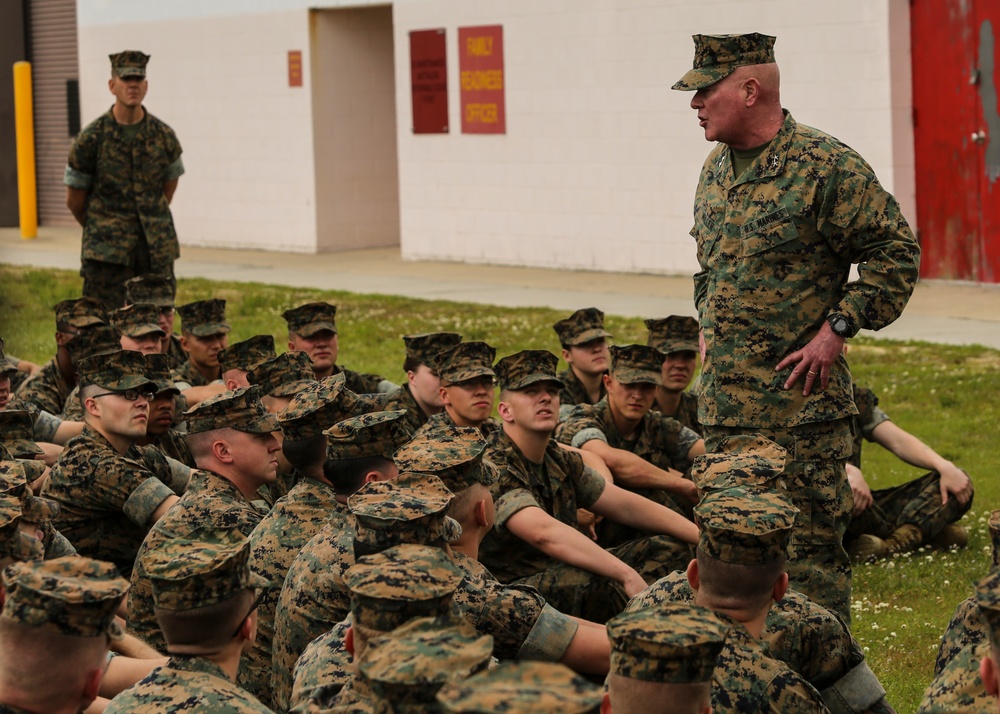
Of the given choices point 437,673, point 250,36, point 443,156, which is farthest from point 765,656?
point 250,36

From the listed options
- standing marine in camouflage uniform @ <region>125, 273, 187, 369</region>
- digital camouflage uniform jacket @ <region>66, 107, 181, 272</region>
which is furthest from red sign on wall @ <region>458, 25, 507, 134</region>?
standing marine in camouflage uniform @ <region>125, 273, 187, 369</region>

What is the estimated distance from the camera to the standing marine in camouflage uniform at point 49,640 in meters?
3.12

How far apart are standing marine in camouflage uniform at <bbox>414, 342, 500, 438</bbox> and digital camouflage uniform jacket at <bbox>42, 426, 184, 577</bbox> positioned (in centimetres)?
117

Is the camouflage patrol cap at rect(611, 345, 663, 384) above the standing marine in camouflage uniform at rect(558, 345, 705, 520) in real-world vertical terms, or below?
above

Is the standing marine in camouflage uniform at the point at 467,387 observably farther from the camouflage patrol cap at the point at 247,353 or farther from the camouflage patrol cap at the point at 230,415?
the camouflage patrol cap at the point at 247,353

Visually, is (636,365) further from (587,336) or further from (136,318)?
(136,318)

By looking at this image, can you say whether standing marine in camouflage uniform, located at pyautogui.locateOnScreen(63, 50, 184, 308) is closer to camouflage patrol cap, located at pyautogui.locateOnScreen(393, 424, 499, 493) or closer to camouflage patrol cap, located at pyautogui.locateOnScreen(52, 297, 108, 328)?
camouflage patrol cap, located at pyautogui.locateOnScreen(52, 297, 108, 328)

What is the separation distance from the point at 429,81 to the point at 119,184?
7634 mm

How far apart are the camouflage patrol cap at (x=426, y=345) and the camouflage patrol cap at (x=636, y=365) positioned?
80cm

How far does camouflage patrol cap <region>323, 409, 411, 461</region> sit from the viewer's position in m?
4.84

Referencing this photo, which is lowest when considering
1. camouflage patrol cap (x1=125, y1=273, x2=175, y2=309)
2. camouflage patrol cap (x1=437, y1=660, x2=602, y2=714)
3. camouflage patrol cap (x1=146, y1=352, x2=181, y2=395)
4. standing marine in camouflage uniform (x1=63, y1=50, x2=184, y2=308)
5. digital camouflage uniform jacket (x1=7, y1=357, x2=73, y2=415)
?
digital camouflage uniform jacket (x1=7, y1=357, x2=73, y2=415)

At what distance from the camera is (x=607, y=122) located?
15.8m

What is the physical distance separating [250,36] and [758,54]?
15320 mm

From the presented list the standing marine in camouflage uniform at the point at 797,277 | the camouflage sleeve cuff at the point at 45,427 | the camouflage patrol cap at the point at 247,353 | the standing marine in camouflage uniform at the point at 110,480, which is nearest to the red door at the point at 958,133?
the camouflage patrol cap at the point at 247,353
